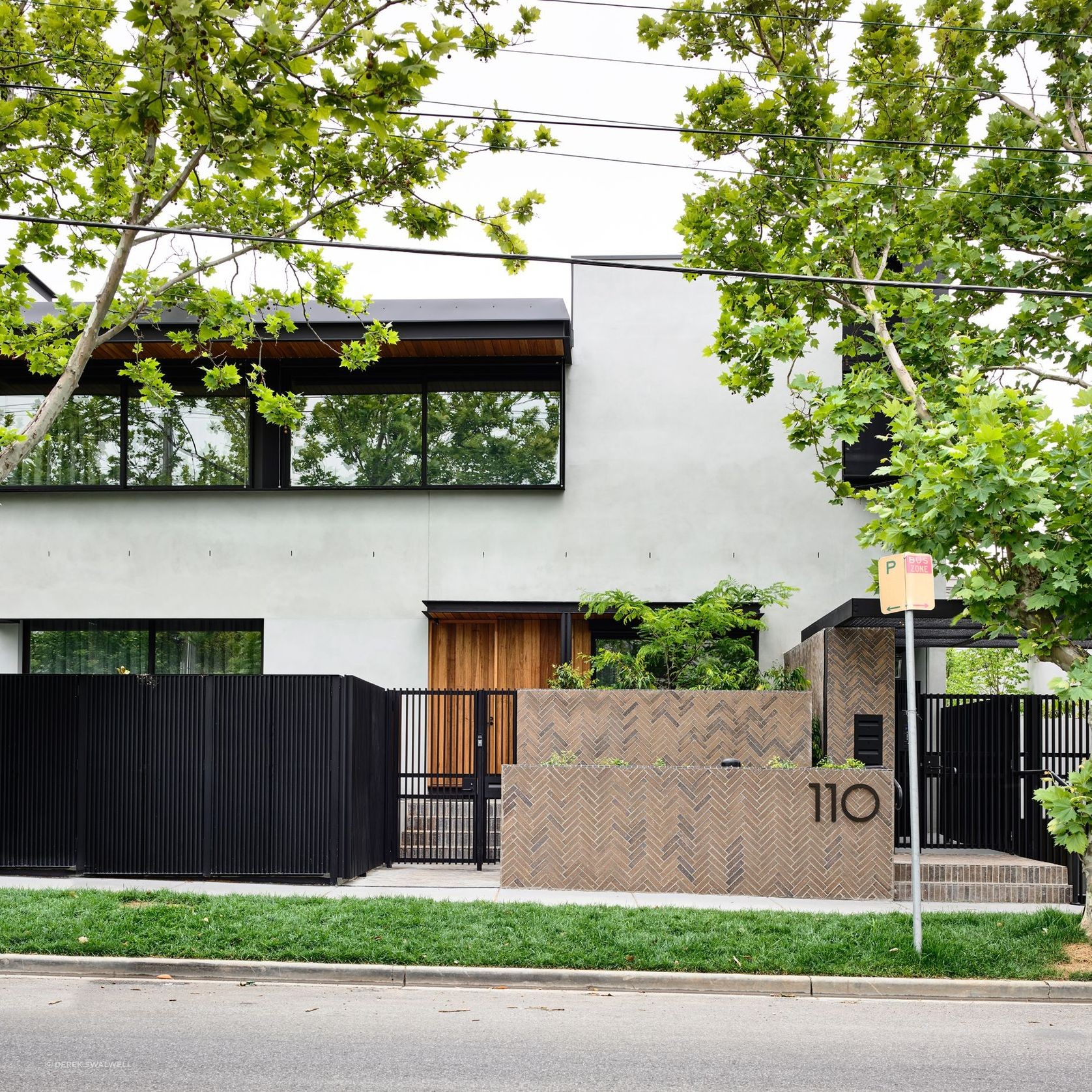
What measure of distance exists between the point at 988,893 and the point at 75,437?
15336 mm

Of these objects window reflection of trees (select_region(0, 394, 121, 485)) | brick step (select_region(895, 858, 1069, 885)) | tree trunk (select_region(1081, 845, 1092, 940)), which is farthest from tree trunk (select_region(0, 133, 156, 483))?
tree trunk (select_region(1081, 845, 1092, 940))

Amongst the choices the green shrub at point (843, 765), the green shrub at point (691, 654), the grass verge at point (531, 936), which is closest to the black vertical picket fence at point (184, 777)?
the grass verge at point (531, 936)

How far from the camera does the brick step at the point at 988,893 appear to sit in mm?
12305

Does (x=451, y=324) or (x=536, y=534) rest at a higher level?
(x=451, y=324)

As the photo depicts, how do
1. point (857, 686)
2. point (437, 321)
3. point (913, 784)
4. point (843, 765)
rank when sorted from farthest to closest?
point (437, 321) < point (857, 686) < point (843, 765) < point (913, 784)

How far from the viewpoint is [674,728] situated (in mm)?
13500

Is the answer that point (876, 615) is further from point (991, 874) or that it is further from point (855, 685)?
point (991, 874)

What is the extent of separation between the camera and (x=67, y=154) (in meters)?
13.6

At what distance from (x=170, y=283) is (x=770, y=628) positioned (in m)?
10.4

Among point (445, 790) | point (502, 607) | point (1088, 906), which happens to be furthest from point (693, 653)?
point (1088, 906)

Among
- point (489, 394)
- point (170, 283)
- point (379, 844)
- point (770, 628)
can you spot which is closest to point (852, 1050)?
point (379, 844)

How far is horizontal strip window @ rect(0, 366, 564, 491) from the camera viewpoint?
18.7 m

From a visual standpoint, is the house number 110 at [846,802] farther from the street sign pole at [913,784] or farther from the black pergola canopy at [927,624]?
the street sign pole at [913,784]

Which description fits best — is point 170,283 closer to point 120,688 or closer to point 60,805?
point 120,688
